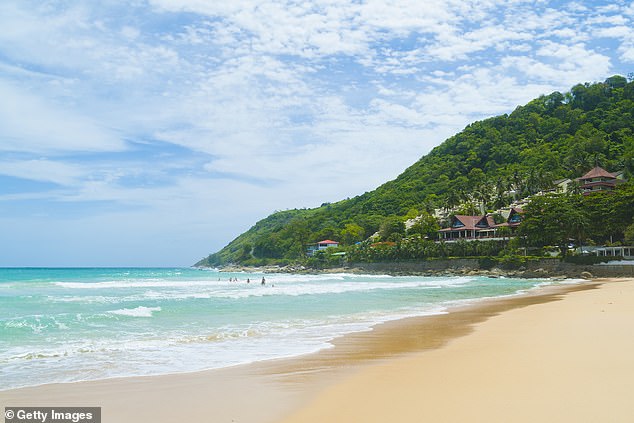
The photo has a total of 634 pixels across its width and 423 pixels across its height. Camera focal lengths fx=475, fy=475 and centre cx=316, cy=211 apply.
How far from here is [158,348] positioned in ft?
37.2

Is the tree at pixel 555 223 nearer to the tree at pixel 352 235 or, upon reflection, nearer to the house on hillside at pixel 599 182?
the house on hillside at pixel 599 182

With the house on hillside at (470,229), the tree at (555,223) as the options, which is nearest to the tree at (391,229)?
the house on hillside at (470,229)

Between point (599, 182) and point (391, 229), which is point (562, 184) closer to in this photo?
point (599, 182)

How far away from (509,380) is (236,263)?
155 metres

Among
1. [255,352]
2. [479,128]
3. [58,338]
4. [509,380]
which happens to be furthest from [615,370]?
[479,128]

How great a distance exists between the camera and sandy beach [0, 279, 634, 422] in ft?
18.4

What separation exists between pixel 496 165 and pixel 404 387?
122 m

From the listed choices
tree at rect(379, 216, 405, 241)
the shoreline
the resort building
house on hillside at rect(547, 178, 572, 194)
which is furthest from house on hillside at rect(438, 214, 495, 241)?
the resort building

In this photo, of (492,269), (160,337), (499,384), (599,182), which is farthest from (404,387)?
(599,182)

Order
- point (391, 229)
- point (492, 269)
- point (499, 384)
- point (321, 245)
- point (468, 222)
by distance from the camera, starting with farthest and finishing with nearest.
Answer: point (321, 245)
point (391, 229)
point (468, 222)
point (492, 269)
point (499, 384)

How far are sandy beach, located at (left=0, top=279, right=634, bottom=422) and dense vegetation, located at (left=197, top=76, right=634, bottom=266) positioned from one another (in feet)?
217

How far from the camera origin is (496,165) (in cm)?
12012

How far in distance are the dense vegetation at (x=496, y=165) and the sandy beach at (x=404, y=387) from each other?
2600 inches

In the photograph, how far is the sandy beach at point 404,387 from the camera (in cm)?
559
